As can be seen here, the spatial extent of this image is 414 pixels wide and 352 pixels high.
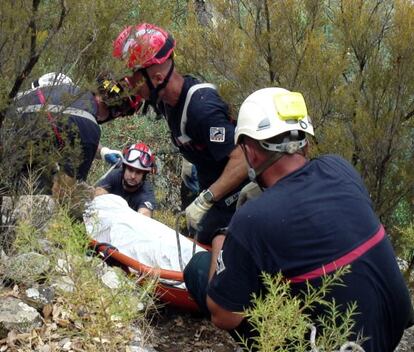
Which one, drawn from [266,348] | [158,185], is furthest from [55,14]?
[158,185]

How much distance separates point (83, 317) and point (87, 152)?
1.52 m

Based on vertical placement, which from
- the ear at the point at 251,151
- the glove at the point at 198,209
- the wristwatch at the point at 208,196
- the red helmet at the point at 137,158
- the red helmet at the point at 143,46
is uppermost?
the red helmet at the point at 143,46

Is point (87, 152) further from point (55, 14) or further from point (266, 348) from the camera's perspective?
point (266, 348)

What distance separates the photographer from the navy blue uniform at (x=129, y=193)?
6090mm

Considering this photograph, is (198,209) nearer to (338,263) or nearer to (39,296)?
(39,296)

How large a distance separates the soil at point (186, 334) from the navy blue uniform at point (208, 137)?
513mm

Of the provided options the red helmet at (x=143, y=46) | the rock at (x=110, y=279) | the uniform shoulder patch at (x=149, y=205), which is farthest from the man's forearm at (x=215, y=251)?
the uniform shoulder patch at (x=149, y=205)

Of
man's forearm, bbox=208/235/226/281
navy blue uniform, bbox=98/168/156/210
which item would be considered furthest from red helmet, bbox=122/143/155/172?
man's forearm, bbox=208/235/226/281

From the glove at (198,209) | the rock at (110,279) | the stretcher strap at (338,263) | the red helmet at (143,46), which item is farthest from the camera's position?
the glove at (198,209)

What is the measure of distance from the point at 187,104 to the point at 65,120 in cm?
73

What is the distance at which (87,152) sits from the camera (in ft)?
13.6

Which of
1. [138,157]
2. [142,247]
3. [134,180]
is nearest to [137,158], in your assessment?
[138,157]

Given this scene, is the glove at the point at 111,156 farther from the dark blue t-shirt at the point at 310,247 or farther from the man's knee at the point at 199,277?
the dark blue t-shirt at the point at 310,247

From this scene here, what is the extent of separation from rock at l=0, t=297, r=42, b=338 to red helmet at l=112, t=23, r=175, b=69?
1.35 metres
